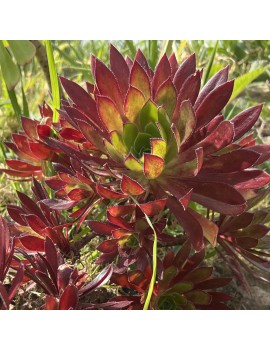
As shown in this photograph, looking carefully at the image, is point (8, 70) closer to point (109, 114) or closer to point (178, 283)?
point (109, 114)

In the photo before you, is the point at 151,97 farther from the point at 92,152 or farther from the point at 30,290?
the point at 30,290

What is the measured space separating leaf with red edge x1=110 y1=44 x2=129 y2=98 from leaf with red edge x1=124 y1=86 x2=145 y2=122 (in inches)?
3.6

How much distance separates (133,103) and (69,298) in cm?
34

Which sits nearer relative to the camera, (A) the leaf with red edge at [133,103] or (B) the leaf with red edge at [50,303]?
(B) the leaf with red edge at [50,303]

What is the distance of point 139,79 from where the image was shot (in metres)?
0.96

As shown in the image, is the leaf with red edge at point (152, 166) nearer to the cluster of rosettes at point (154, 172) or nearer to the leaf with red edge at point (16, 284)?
the cluster of rosettes at point (154, 172)

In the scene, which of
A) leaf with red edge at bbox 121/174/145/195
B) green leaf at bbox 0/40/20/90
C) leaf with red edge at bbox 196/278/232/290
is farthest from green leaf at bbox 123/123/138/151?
green leaf at bbox 0/40/20/90

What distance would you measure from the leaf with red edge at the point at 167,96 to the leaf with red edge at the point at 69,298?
340 mm

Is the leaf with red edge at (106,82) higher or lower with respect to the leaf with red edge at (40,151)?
higher

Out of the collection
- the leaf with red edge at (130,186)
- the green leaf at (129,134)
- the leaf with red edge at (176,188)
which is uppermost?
the green leaf at (129,134)

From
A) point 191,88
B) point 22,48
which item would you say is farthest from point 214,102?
point 22,48

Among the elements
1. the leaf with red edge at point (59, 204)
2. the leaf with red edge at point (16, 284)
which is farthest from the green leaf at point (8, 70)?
the leaf with red edge at point (16, 284)

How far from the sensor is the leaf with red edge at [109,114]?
92cm

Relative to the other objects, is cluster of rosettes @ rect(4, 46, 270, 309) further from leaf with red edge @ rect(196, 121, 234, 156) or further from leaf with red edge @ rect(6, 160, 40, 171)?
leaf with red edge @ rect(6, 160, 40, 171)
